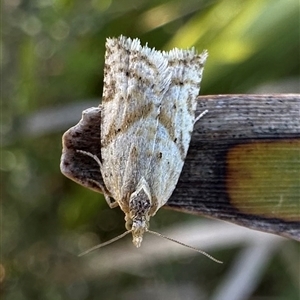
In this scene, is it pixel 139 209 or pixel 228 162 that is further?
pixel 139 209

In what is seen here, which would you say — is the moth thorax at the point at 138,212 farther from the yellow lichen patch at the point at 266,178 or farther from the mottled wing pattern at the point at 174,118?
the yellow lichen patch at the point at 266,178

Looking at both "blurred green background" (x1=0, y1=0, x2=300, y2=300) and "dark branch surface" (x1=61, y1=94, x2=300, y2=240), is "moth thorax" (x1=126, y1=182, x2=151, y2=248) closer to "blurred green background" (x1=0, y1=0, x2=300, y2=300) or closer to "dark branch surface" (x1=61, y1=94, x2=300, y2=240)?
"dark branch surface" (x1=61, y1=94, x2=300, y2=240)

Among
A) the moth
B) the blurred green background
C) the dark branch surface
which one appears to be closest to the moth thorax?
the moth

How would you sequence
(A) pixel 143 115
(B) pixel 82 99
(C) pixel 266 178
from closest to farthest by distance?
(C) pixel 266 178 → (A) pixel 143 115 → (B) pixel 82 99

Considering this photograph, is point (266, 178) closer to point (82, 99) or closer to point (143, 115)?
point (143, 115)

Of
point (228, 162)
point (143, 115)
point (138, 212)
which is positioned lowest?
point (138, 212)

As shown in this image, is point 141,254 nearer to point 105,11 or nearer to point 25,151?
point 25,151

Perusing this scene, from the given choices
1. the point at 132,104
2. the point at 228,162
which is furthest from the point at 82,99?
the point at 228,162
